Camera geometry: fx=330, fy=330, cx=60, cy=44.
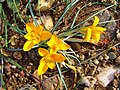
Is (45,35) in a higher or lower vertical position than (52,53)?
higher

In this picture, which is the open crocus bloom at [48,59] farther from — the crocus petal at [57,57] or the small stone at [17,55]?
the small stone at [17,55]

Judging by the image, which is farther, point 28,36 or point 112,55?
point 112,55

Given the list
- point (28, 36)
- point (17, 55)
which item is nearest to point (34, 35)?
point (28, 36)

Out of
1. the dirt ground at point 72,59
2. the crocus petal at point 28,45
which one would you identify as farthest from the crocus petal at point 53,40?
the dirt ground at point 72,59

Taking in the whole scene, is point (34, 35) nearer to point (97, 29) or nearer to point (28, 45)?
point (28, 45)

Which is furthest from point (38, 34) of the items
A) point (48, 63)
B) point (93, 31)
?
point (93, 31)

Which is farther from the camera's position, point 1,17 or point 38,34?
point 1,17

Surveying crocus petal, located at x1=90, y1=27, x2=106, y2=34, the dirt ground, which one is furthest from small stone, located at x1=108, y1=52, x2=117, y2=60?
crocus petal, located at x1=90, y1=27, x2=106, y2=34

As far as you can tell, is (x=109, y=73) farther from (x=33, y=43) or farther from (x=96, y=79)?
(x=33, y=43)
